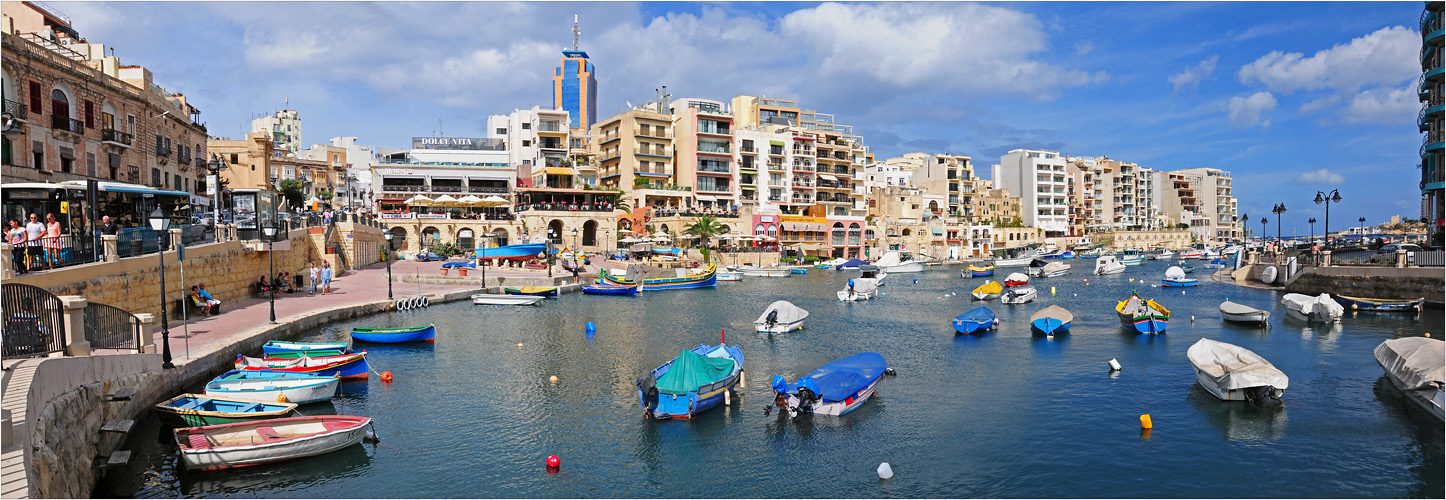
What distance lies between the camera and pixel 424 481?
50.3ft

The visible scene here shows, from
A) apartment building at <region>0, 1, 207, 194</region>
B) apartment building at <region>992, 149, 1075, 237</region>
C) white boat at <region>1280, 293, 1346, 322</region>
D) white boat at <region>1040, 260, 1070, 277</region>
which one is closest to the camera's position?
apartment building at <region>0, 1, 207, 194</region>

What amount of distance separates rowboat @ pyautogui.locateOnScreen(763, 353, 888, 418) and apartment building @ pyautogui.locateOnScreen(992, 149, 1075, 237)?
115 m

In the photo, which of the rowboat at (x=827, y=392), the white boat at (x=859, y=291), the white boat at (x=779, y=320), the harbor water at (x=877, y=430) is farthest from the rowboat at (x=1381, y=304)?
the rowboat at (x=827, y=392)

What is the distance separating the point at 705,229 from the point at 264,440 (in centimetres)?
6599

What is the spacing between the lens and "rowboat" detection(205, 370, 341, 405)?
18.8m

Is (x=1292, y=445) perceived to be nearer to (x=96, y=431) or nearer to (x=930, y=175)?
(x=96, y=431)

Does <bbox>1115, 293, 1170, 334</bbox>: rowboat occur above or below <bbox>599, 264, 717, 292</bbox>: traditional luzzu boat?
below

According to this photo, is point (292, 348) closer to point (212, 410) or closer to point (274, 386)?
point (274, 386)

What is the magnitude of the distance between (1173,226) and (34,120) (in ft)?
538

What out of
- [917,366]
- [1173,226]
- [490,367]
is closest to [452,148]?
[490,367]

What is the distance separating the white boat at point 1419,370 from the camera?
19.7 m

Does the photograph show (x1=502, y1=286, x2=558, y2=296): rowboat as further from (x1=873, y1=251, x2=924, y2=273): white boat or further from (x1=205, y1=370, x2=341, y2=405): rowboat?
(x1=873, y1=251, x2=924, y2=273): white boat

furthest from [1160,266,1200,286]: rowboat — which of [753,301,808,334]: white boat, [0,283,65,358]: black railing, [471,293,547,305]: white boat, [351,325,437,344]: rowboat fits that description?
[0,283,65,358]: black railing

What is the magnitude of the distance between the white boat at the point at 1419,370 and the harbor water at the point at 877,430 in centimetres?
44
